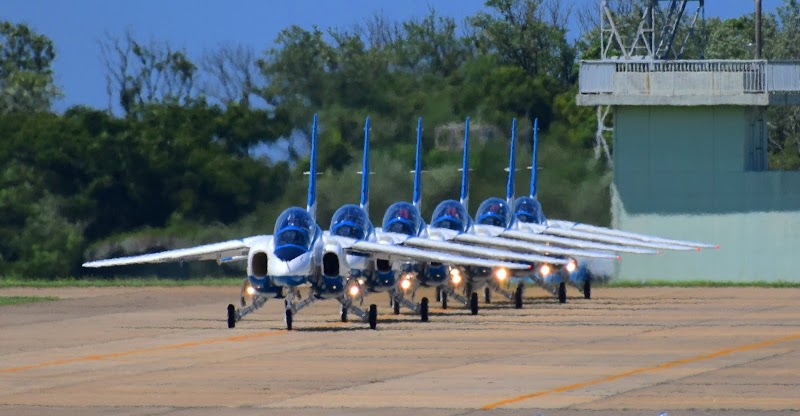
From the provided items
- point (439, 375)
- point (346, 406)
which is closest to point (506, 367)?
point (439, 375)

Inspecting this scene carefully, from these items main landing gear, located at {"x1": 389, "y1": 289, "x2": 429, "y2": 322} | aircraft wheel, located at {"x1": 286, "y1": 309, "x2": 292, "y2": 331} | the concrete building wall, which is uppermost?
the concrete building wall

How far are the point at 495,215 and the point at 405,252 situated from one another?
10.1m

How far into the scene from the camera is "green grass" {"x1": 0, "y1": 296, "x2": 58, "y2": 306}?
4056 centimetres

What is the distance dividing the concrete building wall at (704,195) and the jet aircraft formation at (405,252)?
262 cm

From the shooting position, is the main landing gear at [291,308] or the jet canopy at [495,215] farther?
the jet canopy at [495,215]

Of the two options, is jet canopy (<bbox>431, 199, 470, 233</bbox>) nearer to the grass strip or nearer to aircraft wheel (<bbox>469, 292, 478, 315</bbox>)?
aircraft wheel (<bbox>469, 292, 478, 315</bbox>)

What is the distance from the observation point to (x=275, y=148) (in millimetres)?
51531

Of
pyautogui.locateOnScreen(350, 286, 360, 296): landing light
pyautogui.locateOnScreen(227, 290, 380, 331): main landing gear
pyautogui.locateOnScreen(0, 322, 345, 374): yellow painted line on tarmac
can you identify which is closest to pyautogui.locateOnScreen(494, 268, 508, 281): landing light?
pyautogui.locateOnScreen(350, 286, 360, 296): landing light

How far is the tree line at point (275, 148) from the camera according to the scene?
49281mm

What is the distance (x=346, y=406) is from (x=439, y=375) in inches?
138

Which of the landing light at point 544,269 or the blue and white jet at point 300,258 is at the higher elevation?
the landing light at point 544,269

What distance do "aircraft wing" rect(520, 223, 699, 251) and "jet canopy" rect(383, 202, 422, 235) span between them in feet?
19.2

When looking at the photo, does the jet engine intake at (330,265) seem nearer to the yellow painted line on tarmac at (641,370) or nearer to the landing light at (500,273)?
the yellow painted line on tarmac at (641,370)

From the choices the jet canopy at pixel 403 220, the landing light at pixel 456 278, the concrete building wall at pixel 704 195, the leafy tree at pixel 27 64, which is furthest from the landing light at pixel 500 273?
the leafy tree at pixel 27 64
